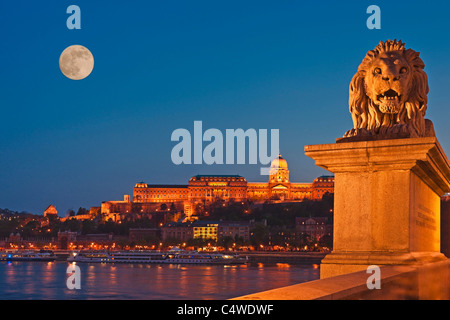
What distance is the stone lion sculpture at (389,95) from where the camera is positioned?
4414 mm

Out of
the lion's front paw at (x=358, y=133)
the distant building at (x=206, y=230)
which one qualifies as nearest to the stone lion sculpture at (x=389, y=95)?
the lion's front paw at (x=358, y=133)

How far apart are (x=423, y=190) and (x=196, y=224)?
97682mm

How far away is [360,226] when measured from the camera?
13.9 feet

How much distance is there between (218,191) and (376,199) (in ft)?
411

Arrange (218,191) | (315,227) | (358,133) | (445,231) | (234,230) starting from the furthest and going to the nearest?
1. (218,191)
2. (234,230)
3. (315,227)
4. (445,231)
5. (358,133)

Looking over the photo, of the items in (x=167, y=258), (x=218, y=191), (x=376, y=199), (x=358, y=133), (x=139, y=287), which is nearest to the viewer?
(x=376, y=199)

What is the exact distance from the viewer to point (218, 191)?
424 ft

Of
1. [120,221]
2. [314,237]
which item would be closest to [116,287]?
[314,237]

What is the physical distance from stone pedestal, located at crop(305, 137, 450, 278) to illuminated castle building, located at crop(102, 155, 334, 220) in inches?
4751

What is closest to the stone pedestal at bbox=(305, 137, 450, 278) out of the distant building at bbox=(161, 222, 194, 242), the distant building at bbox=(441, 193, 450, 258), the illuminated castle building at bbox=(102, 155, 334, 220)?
the distant building at bbox=(441, 193, 450, 258)

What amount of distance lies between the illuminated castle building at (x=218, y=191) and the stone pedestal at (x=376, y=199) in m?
121

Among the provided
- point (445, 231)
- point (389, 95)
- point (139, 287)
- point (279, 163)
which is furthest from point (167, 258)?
point (389, 95)

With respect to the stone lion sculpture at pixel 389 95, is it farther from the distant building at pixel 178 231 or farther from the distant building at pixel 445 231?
the distant building at pixel 178 231

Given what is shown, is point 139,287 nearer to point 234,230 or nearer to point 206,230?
point 234,230
